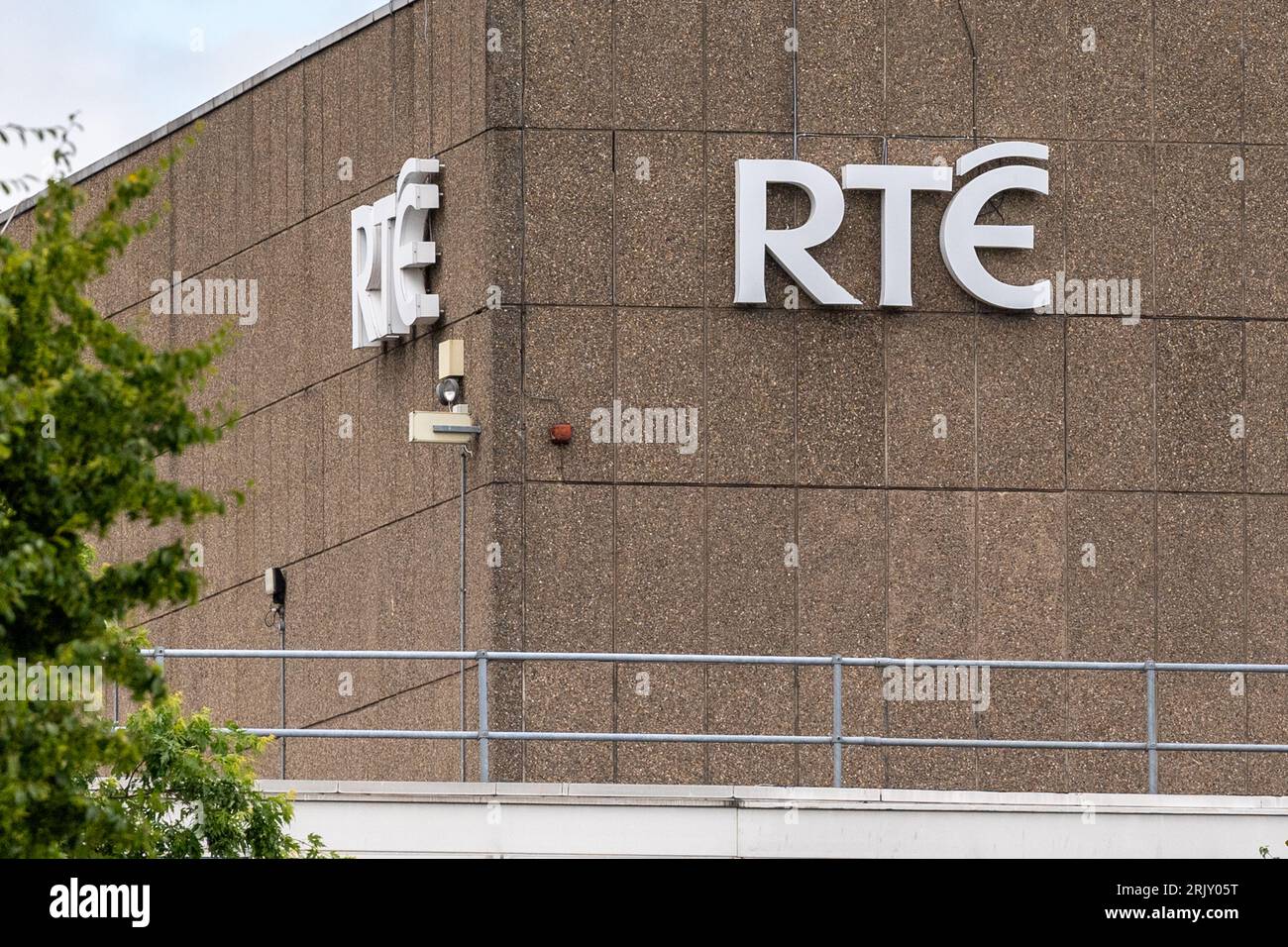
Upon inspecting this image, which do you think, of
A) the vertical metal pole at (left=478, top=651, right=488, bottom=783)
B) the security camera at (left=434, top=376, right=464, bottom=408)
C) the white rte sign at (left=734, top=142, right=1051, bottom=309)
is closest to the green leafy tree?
the vertical metal pole at (left=478, top=651, right=488, bottom=783)

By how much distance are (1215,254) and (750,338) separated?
363cm

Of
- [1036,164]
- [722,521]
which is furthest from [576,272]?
[1036,164]

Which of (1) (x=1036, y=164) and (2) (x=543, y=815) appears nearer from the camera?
(2) (x=543, y=815)

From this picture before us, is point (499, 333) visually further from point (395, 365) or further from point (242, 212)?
point (242, 212)

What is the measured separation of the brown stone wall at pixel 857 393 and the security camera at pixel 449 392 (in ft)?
0.43

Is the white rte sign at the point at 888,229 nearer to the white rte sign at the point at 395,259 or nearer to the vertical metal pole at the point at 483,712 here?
the white rte sign at the point at 395,259

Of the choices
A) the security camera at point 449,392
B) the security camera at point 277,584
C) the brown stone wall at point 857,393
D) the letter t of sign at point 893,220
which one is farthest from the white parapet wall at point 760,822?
the security camera at point 277,584

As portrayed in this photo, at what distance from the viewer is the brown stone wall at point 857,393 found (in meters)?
19.5

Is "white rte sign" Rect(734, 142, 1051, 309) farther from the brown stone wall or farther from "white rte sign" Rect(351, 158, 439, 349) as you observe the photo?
"white rte sign" Rect(351, 158, 439, 349)

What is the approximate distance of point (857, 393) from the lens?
19734mm

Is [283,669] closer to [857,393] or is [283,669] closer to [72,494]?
[857,393]

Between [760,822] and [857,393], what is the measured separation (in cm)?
424

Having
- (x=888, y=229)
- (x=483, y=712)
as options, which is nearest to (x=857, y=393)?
(x=888, y=229)
